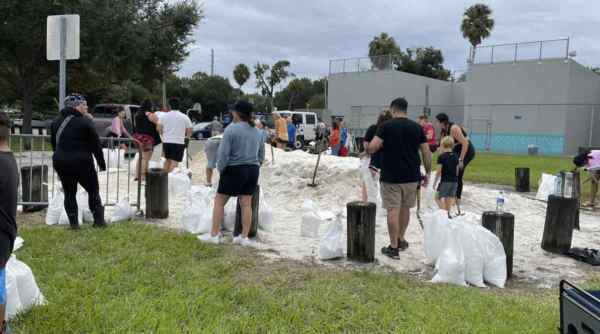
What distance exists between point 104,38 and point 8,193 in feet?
53.7

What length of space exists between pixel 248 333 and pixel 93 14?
16.8 meters

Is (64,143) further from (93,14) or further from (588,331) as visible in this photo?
(93,14)

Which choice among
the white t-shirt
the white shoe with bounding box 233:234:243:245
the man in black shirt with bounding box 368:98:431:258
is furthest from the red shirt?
the white shoe with bounding box 233:234:243:245

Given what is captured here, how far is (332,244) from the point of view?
5.30 meters

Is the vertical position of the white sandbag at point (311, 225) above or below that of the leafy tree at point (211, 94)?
below

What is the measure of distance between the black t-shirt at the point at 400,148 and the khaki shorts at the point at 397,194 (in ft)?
0.20

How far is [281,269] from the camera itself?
15.9ft

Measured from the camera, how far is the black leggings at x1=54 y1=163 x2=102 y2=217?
5.62 meters

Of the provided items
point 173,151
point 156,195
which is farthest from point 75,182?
point 173,151

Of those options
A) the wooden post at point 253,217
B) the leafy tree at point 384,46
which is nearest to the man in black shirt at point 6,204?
the wooden post at point 253,217

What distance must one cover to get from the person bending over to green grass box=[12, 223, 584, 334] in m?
0.57

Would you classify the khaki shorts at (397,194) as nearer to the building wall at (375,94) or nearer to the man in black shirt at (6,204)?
the man in black shirt at (6,204)

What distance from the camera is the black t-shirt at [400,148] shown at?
214 inches

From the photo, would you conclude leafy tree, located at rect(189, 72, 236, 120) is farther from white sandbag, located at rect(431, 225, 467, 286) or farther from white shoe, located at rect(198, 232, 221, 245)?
white sandbag, located at rect(431, 225, 467, 286)
